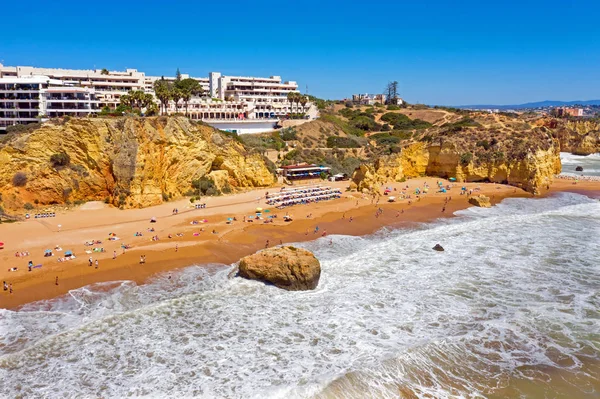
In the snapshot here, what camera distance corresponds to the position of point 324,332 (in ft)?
52.3

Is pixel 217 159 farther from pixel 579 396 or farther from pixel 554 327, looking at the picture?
pixel 579 396

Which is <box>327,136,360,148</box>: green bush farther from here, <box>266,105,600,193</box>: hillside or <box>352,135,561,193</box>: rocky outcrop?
<box>352,135,561,193</box>: rocky outcrop

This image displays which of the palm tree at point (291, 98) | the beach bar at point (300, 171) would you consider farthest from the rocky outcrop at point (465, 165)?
the palm tree at point (291, 98)

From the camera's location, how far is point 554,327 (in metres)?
16.7

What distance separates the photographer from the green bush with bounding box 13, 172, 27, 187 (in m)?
31.5

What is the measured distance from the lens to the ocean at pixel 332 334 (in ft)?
42.7

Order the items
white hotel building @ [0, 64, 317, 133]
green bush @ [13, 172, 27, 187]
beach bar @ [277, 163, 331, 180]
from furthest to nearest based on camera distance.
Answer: white hotel building @ [0, 64, 317, 133]
beach bar @ [277, 163, 331, 180]
green bush @ [13, 172, 27, 187]

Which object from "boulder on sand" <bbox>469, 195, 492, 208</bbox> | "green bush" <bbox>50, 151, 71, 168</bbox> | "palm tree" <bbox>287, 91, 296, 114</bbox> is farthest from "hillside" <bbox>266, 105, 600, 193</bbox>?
"green bush" <bbox>50, 151, 71, 168</bbox>

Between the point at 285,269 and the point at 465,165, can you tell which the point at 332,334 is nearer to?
the point at 285,269

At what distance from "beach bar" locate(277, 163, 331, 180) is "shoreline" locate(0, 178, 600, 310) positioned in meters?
4.41

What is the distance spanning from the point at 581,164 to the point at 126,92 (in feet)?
242

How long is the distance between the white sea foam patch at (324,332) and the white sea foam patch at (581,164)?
44.9m

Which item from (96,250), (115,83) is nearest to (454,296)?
(96,250)

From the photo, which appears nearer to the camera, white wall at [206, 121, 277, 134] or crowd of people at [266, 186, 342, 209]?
crowd of people at [266, 186, 342, 209]
